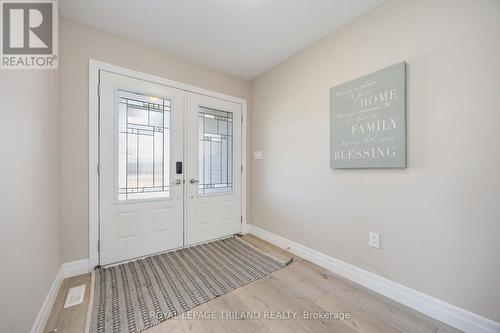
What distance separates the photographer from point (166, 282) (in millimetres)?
1890

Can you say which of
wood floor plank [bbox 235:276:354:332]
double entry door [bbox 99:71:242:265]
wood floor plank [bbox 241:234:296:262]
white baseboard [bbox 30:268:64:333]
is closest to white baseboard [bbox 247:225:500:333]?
wood floor plank [bbox 241:234:296:262]

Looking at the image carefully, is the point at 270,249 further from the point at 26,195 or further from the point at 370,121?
the point at 26,195

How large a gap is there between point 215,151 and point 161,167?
2.64 feet

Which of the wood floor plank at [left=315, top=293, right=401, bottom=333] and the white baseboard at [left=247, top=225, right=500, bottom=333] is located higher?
the white baseboard at [left=247, top=225, right=500, bottom=333]

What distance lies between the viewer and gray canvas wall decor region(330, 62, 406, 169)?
5.32ft

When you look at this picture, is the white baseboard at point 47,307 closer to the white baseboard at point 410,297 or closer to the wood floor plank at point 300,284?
the wood floor plank at point 300,284

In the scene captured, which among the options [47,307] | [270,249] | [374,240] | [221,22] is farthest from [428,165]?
[47,307]

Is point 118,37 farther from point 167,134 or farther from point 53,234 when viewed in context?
point 53,234

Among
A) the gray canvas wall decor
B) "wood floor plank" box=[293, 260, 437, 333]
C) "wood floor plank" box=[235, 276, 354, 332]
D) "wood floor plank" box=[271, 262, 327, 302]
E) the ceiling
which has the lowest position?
"wood floor plank" box=[235, 276, 354, 332]

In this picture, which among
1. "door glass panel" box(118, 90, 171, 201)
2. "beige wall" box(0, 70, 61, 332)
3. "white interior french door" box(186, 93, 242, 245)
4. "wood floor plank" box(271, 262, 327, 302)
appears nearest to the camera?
"beige wall" box(0, 70, 61, 332)

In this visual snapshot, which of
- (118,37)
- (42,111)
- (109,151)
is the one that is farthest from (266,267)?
(118,37)

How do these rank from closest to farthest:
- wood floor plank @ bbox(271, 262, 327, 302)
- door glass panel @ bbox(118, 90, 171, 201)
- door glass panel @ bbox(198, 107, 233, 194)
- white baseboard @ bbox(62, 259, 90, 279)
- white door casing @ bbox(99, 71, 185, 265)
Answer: wood floor plank @ bbox(271, 262, 327, 302)
white baseboard @ bbox(62, 259, 90, 279)
white door casing @ bbox(99, 71, 185, 265)
door glass panel @ bbox(118, 90, 171, 201)
door glass panel @ bbox(198, 107, 233, 194)

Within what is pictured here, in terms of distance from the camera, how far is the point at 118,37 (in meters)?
2.23

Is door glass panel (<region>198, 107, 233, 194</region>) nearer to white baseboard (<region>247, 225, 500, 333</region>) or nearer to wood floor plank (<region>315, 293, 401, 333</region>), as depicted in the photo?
white baseboard (<region>247, 225, 500, 333</region>)
